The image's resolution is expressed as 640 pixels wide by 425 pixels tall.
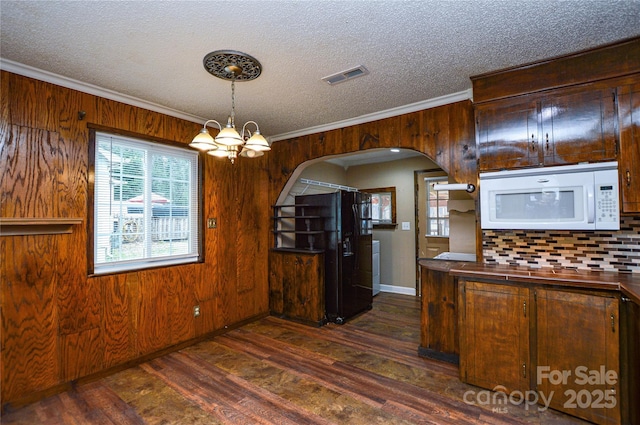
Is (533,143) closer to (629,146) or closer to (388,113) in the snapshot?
(629,146)

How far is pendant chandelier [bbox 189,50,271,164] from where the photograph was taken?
2.12 metres

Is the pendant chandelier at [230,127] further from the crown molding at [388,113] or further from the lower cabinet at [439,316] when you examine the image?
the lower cabinet at [439,316]

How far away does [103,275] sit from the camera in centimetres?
276

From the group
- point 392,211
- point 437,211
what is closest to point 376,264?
point 392,211

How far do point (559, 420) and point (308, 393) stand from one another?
1.73 metres

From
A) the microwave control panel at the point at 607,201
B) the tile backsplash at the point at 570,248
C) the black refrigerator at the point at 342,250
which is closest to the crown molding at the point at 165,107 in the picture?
the black refrigerator at the point at 342,250

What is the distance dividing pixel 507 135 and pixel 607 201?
814 mm

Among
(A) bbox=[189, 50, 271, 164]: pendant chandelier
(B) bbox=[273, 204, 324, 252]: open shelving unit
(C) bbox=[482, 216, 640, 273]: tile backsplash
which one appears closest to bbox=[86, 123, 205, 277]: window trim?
(A) bbox=[189, 50, 271, 164]: pendant chandelier

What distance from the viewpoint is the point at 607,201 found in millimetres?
2117

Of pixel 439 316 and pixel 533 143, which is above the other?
pixel 533 143

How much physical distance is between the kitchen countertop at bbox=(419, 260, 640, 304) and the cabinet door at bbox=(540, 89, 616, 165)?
0.82 meters

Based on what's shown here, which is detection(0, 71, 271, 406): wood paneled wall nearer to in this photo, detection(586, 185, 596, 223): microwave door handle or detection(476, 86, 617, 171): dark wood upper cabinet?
detection(476, 86, 617, 171): dark wood upper cabinet

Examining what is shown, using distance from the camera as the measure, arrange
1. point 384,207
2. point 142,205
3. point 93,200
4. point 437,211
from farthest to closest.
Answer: point 384,207 < point 437,211 < point 142,205 < point 93,200

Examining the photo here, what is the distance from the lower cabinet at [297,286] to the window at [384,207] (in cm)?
206
